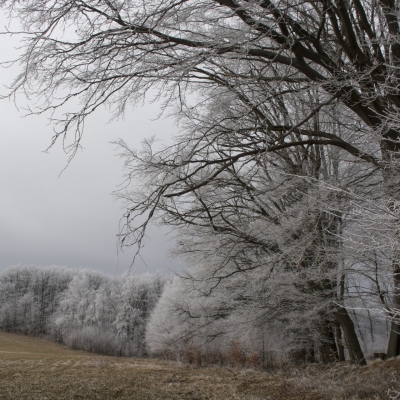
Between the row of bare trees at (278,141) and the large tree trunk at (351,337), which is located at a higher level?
the row of bare trees at (278,141)

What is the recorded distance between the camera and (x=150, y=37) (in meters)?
5.04

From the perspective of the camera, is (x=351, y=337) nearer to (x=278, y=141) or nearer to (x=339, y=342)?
(x=339, y=342)

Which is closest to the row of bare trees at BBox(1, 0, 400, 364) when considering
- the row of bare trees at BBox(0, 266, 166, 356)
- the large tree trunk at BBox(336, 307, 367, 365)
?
the large tree trunk at BBox(336, 307, 367, 365)

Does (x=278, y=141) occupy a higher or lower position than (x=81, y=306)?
higher

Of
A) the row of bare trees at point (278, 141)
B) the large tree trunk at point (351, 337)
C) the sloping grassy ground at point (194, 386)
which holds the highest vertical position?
the row of bare trees at point (278, 141)

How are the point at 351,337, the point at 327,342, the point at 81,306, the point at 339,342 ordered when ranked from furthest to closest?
the point at 81,306 < the point at 327,342 < the point at 339,342 < the point at 351,337

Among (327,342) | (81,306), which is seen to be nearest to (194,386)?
(327,342)

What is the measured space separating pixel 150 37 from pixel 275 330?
11.0 m

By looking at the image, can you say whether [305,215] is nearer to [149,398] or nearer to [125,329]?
[149,398]

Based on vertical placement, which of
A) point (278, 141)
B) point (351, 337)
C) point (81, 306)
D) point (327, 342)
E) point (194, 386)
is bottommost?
point (194, 386)

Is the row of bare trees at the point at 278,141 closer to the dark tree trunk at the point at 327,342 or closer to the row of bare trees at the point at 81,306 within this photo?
the dark tree trunk at the point at 327,342

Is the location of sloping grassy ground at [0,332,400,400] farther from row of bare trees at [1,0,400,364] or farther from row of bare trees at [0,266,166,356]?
row of bare trees at [0,266,166,356]

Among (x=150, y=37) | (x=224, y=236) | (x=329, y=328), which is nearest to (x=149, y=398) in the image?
(x=224, y=236)

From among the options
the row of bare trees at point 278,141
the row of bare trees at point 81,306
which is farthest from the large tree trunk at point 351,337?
the row of bare trees at point 81,306
